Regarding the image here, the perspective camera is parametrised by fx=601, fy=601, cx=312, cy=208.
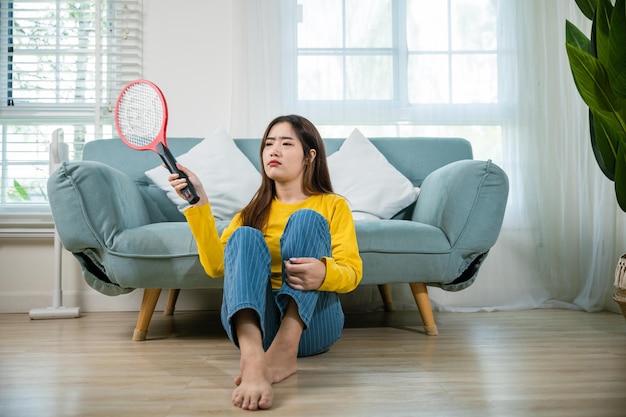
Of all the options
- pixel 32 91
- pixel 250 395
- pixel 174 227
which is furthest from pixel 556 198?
pixel 32 91

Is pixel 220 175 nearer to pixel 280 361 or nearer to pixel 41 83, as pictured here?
pixel 280 361

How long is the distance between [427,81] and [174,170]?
2006 millimetres

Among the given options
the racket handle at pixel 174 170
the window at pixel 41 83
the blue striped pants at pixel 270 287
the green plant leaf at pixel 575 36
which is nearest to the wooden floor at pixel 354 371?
the blue striped pants at pixel 270 287

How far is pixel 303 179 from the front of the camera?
1774mm

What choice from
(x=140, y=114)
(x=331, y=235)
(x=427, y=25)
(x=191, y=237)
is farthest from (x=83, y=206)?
(x=427, y=25)

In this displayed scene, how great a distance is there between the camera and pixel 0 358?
5.98 feet

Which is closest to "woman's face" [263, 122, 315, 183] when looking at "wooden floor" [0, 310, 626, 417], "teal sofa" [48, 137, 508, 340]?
"teal sofa" [48, 137, 508, 340]

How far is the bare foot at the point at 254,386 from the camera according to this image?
1238 millimetres

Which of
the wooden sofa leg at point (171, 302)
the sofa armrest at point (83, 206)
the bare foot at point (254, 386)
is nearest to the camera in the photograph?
the bare foot at point (254, 386)

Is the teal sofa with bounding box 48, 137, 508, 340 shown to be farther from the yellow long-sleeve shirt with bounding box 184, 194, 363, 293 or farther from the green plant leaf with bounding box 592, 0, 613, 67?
the green plant leaf with bounding box 592, 0, 613, 67

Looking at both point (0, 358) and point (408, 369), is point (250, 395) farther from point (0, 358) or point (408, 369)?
point (0, 358)

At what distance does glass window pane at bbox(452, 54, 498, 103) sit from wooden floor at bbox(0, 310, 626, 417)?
3.93 feet

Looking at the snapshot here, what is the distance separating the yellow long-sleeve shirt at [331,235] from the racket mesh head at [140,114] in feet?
0.78

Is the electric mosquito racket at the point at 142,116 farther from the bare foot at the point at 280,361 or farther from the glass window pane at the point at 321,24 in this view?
the glass window pane at the point at 321,24
